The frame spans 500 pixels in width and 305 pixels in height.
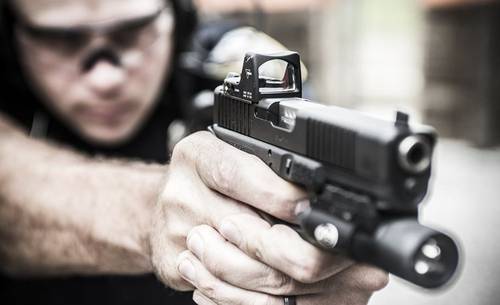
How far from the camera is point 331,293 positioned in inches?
44.0

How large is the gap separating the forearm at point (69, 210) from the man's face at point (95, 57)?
0.85 ft

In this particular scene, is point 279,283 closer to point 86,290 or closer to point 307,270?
point 307,270

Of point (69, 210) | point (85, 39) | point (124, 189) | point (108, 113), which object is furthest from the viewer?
point (108, 113)

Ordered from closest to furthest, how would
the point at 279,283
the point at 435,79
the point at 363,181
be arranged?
the point at 363,181, the point at 279,283, the point at 435,79

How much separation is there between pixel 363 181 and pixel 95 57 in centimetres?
154

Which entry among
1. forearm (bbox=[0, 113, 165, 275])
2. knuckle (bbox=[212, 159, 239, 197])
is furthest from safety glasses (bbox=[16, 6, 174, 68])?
knuckle (bbox=[212, 159, 239, 197])

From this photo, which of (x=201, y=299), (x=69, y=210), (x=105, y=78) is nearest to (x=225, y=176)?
(x=201, y=299)

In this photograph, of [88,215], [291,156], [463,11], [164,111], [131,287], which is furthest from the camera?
[463,11]

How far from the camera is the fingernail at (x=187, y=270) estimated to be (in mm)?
1164

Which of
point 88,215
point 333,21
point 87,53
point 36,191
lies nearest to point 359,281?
point 88,215

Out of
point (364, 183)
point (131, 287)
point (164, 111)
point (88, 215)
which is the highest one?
point (364, 183)

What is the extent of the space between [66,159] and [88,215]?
1.02ft

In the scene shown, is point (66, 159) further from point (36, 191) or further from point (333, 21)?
point (333, 21)

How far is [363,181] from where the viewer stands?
852mm
